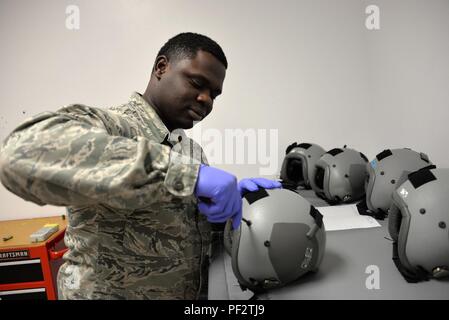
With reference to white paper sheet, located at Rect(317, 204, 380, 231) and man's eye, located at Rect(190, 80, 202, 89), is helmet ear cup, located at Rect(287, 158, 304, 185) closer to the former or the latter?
white paper sheet, located at Rect(317, 204, 380, 231)

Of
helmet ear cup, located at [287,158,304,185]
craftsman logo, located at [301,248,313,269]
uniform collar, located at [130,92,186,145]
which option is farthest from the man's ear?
helmet ear cup, located at [287,158,304,185]

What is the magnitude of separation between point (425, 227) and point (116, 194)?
876 millimetres

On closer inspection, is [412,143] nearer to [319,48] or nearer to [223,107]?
[319,48]

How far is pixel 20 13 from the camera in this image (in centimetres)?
168

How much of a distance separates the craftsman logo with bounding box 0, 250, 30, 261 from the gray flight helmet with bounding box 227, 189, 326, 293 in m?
1.27

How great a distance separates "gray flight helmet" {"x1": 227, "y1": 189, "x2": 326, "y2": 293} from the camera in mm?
749

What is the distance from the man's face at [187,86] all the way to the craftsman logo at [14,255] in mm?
1208

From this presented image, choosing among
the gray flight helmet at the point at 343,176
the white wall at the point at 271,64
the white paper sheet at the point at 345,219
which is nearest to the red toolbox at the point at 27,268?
the white wall at the point at 271,64

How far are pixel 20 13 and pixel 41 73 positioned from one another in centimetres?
39

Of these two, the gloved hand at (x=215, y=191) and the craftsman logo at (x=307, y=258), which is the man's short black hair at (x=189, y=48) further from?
the craftsman logo at (x=307, y=258)

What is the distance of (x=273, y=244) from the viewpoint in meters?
0.75
